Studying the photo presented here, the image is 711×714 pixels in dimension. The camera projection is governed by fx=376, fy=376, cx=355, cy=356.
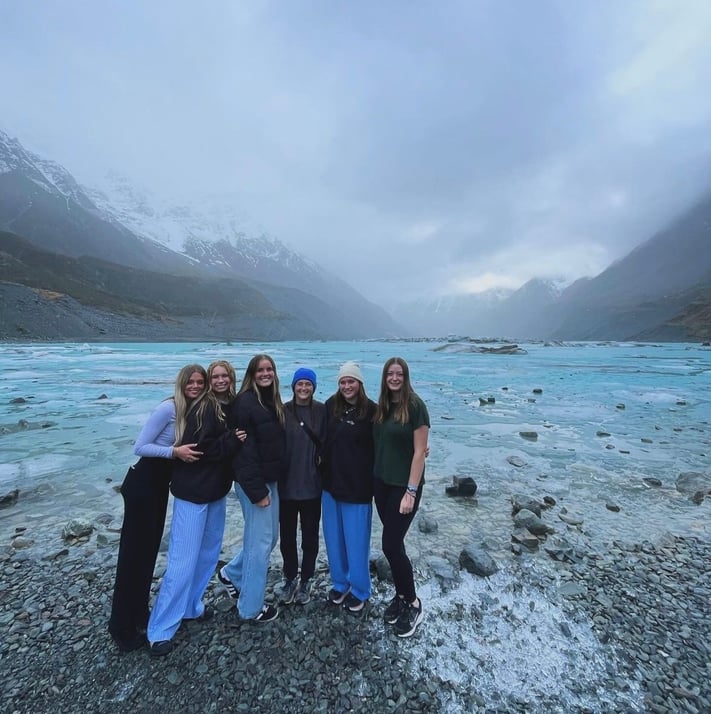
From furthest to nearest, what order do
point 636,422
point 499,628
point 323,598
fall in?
point 636,422, point 323,598, point 499,628

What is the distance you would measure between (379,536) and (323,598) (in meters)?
2.01

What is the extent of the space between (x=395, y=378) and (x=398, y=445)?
705 mm

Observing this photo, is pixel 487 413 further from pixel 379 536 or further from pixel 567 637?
pixel 567 637

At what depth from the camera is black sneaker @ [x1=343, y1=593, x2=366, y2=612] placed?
4.20m

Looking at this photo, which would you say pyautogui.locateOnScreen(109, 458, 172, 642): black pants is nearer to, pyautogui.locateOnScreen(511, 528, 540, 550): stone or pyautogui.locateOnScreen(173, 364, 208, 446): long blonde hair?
pyautogui.locateOnScreen(173, 364, 208, 446): long blonde hair

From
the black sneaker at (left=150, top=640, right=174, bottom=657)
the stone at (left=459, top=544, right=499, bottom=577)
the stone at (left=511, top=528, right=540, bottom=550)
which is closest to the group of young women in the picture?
the black sneaker at (left=150, top=640, right=174, bottom=657)

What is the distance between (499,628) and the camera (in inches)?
161

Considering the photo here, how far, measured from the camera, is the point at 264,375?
4.01 meters

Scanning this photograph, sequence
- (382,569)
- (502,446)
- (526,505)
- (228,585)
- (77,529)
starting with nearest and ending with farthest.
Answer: (228,585) → (382,569) → (77,529) → (526,505) → (502,446)

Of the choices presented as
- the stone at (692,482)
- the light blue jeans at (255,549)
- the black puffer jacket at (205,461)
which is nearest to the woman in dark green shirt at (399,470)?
the light blue jeans at (255,549)

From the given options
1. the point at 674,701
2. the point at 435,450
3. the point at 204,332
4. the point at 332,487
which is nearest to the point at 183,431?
the point at 332,487

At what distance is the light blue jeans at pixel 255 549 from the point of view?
397 centimetres

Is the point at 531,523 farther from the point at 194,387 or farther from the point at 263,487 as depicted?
the point at 194,387

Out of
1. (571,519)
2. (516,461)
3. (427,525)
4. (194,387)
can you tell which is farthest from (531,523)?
(194,387)
